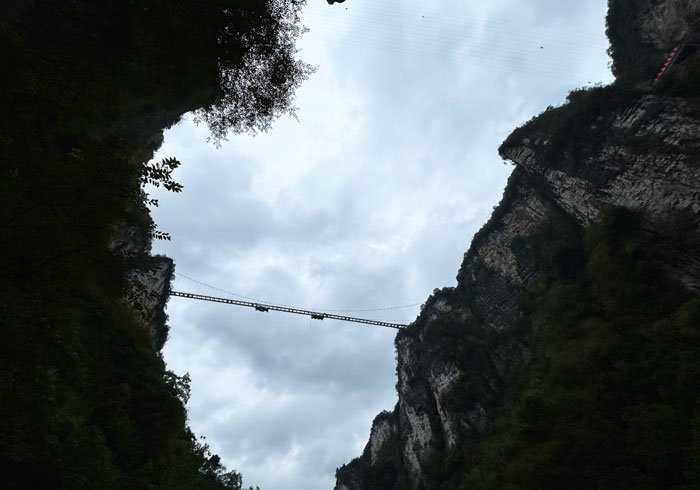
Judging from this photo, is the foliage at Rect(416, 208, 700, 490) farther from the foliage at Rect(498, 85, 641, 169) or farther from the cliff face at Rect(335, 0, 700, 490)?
the foliage at Rect(498, 85, 641, 169)

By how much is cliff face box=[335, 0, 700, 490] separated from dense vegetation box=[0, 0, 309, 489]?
71.0 ft

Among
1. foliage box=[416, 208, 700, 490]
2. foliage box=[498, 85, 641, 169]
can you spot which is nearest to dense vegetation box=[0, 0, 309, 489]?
foliage box=[416, 208, 700, 490]

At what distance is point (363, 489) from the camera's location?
144 ft

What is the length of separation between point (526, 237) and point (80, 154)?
3611 centimetres

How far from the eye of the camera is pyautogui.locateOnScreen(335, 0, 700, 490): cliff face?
61.9 feet

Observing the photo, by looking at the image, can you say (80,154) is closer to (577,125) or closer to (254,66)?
(254,66)

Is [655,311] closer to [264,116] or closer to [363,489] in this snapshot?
[264,116]

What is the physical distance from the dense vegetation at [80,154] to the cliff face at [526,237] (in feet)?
71.0

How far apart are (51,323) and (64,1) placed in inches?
223

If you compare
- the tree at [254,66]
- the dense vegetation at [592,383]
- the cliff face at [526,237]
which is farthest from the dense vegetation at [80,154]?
the cliff face at [526,237]

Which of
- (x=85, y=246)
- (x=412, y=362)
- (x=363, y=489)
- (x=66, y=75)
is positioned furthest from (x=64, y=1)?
(x=363, y=489)

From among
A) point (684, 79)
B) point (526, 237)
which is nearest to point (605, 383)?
point (684, 79)

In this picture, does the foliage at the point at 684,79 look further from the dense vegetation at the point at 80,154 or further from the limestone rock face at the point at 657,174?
the dense vegetation at the point at 80,154

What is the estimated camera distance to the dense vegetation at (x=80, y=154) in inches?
131
